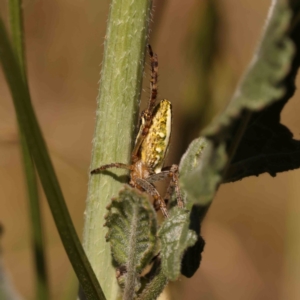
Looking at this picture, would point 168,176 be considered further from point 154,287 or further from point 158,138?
point 154,287

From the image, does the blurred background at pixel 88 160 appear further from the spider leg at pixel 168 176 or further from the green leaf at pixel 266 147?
the green leaf at pixel 266 147

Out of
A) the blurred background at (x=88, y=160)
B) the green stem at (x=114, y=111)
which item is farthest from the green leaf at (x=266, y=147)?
the blurred background at (x=88, y=160)

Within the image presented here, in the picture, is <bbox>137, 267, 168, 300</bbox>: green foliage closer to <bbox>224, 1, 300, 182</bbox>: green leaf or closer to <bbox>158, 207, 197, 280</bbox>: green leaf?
<bbox>158, 207, 197, 280</bbox>: green leaf

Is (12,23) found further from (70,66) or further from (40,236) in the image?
(70,66)

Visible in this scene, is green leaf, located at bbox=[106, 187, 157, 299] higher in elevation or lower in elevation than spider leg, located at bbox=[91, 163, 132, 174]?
lower

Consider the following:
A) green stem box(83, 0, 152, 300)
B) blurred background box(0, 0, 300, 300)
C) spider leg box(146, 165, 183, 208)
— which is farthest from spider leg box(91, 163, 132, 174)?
blurred background box(0, 0, 300, 300)

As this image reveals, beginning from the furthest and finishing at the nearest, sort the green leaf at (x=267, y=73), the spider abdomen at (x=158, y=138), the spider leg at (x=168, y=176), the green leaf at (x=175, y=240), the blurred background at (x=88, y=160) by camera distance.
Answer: the blurred background at (x=88, y=160)
the spider abdomen at (x=158, y=138)
the spider leg at (x=168, y=176)
the green leaf at (x=175, y=240)
the green leaf at (x=267, y=73)
